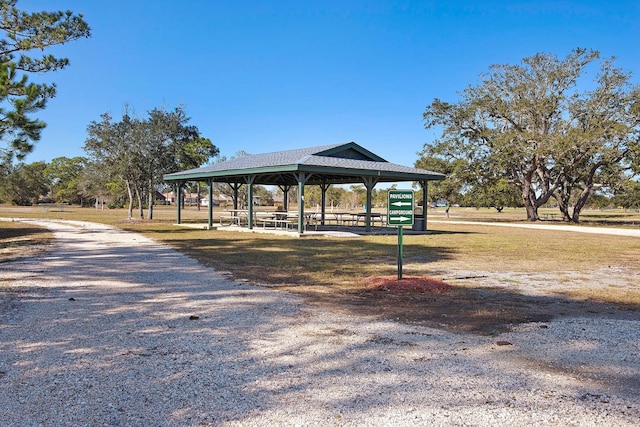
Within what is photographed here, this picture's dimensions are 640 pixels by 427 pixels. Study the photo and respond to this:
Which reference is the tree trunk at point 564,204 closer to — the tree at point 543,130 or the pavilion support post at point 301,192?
the tree at point 543,130

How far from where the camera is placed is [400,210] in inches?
286

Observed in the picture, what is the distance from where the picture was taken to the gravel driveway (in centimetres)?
275

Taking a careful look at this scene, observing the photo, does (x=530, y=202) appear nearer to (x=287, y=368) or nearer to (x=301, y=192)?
(x=301, y=192)

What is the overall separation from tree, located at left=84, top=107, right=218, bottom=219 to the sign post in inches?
924

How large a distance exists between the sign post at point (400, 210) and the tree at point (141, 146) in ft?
77.0

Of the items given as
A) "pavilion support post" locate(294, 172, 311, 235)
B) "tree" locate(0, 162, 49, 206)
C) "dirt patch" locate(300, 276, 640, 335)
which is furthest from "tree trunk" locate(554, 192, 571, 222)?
"tree" locate(0, 162, 49, 206)

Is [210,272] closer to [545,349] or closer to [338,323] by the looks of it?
[338,323]

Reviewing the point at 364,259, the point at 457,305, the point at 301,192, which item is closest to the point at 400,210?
the point at 457,305

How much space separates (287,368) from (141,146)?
2692 centimetres

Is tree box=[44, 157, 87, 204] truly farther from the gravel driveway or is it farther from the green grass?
the gravel driveway

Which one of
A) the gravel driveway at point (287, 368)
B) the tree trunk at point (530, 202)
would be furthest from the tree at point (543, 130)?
the gravel driveway at point (287, 368)

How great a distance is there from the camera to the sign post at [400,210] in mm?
7242

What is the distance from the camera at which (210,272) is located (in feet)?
27.1

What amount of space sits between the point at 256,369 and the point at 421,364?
1.28 meters
